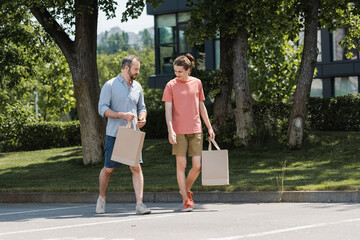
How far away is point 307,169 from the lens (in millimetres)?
14539

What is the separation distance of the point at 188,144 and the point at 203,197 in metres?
1.98

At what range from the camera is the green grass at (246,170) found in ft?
38.5

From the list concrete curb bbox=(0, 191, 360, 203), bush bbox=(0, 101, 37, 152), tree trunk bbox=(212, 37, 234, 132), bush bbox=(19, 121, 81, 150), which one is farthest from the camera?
bush bbox=(0, 101, 37, 152)

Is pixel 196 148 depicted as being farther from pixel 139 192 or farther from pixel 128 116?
pixel 128 116

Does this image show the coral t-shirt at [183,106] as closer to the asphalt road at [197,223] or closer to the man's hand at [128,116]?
the man's hand at [128,116]

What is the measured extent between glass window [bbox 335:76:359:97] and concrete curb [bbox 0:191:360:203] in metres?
25.0

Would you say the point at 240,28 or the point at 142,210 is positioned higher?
the point at 240,28

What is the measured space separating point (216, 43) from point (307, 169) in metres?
23.5

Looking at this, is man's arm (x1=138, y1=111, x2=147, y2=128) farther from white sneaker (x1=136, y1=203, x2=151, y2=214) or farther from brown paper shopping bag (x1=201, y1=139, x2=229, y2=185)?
white sneaker (x1=136, y1=203, x2=151, y2=214)

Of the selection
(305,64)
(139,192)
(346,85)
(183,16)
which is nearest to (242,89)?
(305,64)

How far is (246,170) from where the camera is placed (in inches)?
601

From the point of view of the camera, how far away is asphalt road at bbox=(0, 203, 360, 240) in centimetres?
674

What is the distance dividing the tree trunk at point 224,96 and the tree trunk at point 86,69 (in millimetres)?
3320

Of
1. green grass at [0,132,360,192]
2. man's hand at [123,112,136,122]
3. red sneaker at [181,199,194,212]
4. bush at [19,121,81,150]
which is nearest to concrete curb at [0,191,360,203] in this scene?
green grass at [0,132,360,192]
